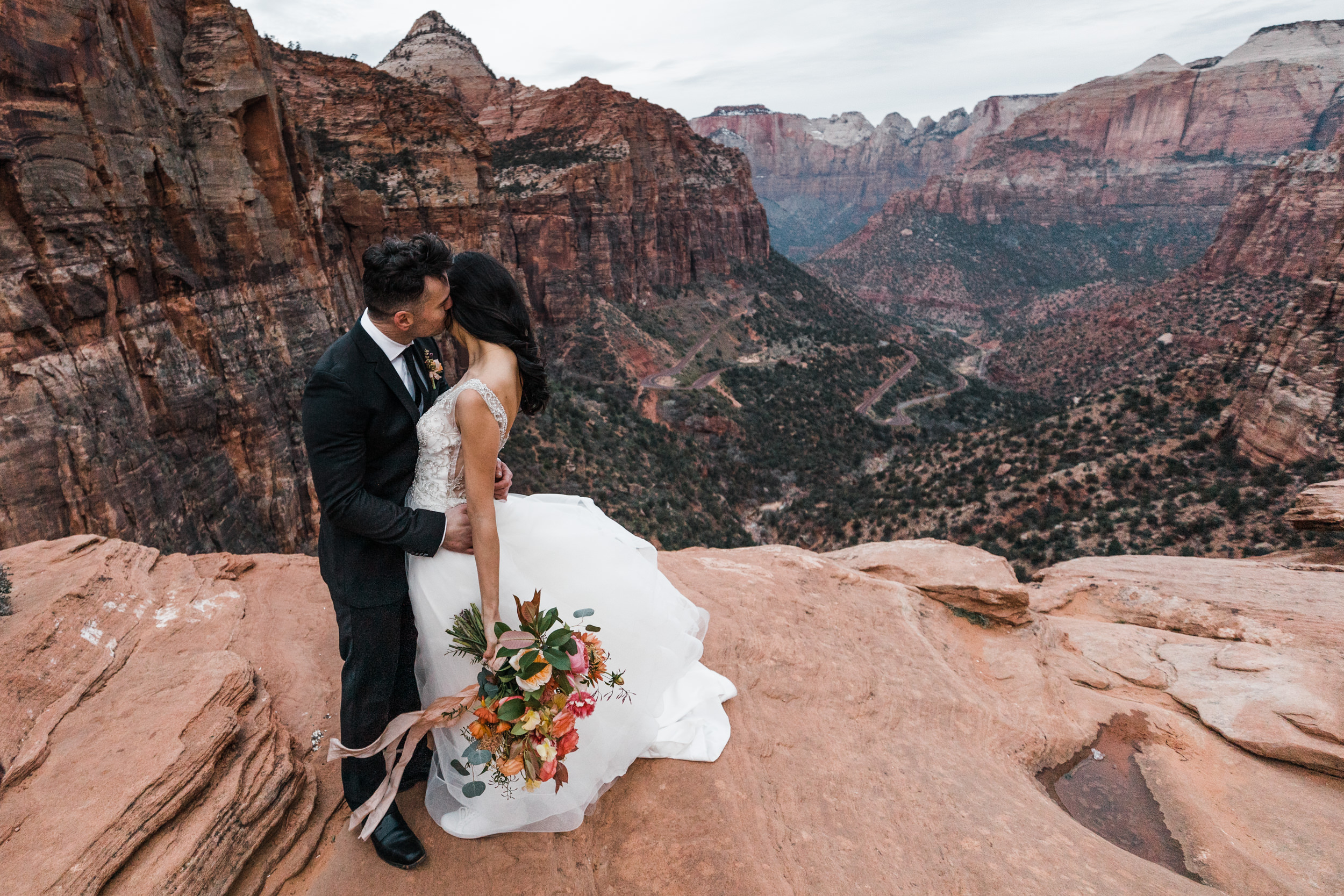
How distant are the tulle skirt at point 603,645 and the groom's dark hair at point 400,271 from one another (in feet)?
4.11

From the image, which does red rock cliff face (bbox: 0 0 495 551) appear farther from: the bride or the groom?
the bride

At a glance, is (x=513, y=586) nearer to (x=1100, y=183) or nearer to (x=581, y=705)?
(x=581, y=705)

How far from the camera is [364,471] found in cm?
304

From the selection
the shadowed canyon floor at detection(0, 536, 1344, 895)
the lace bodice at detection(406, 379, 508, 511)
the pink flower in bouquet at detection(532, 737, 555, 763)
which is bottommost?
the shadowed canyon floor at detection(0, 536, 1344, 895)

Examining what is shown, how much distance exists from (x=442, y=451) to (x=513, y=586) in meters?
0.87

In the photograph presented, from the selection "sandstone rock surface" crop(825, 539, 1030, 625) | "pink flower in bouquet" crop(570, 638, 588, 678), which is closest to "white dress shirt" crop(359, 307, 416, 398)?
"pink flower in bouquet" crop(570, 638, 588, 678)

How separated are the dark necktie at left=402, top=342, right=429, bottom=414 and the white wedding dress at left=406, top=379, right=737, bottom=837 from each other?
0.72 ft

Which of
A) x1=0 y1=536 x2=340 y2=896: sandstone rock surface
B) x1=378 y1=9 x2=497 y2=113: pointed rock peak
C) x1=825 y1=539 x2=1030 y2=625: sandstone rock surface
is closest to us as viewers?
x1=0 y1=536 x2=340 y2=896: sandstone rock surface

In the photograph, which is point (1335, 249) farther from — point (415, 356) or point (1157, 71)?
point (1157, 71)

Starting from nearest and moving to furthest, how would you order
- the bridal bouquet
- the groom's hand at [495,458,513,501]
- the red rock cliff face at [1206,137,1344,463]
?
1. the bridal bouquet
2. the groom's hand at [495,458,513,501]
3. the red rock cliff face at [1206,137,1344,463]

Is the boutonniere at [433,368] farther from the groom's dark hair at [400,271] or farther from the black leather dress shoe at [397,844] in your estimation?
the black leather dress shoe at [397,844]

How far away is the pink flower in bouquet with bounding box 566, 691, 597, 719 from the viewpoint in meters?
3.05

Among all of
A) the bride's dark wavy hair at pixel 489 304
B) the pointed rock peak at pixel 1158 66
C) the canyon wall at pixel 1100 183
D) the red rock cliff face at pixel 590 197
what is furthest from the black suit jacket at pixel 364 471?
the pointed rock peak at pixel 1158 66

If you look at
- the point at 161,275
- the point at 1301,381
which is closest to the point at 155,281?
the point at 161,275
